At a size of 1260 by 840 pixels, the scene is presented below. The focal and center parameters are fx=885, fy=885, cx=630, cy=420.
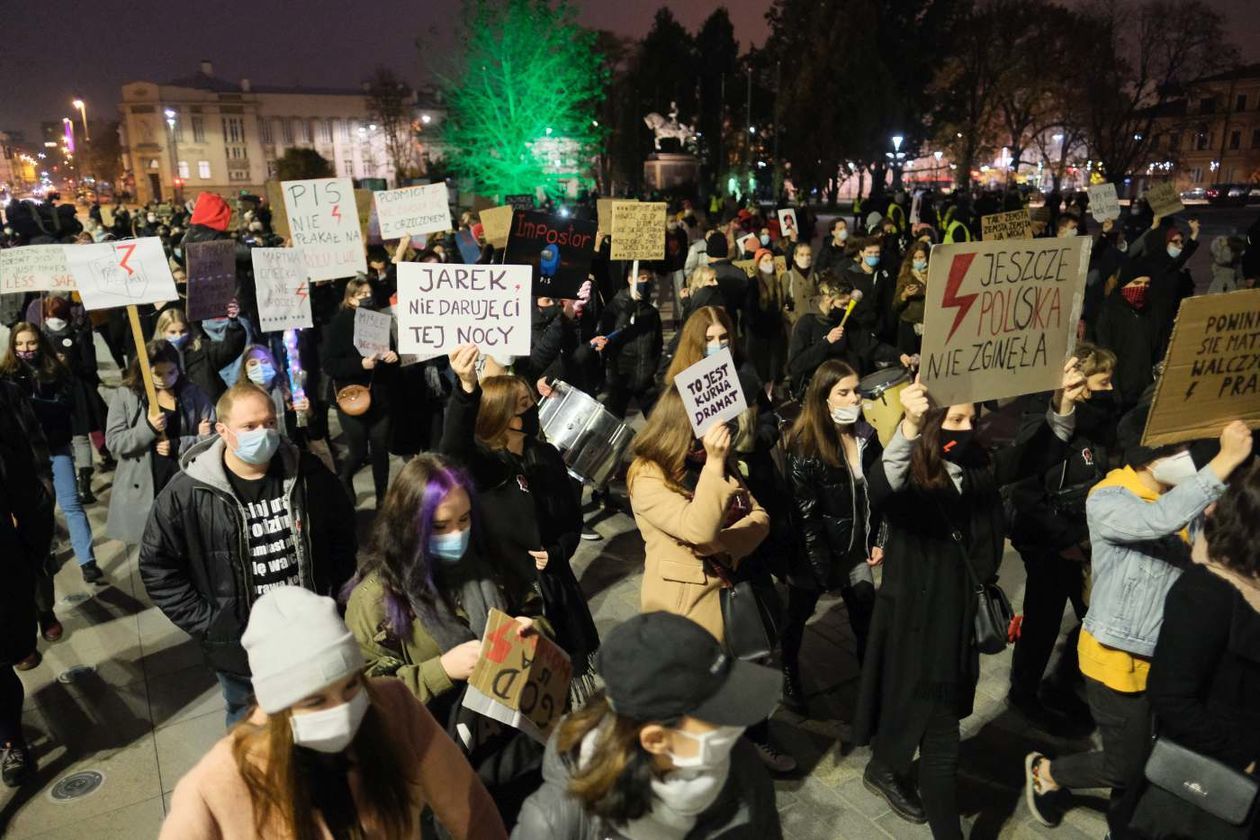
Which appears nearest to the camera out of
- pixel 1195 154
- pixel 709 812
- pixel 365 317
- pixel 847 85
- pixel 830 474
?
pixel 709 812

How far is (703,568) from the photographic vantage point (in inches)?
147

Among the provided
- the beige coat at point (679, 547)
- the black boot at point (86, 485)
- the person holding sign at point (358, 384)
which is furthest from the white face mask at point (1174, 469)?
the black boot at point (86, 485)

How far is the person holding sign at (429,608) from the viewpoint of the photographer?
2.97m

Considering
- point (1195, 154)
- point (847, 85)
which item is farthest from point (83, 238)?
point (1195, 154)

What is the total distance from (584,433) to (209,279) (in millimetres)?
3830

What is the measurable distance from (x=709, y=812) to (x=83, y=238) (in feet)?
47.8

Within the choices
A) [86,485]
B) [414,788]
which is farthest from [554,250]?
[414,788]

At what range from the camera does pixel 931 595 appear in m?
3.67

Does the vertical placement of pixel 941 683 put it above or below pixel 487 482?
below

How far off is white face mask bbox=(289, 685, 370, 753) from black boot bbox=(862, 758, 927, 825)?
9.31ft

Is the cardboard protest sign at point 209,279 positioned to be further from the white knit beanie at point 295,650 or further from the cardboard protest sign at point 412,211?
the white knit beanie at point 295,650

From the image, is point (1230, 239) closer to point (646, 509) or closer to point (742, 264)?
point (742, 264)

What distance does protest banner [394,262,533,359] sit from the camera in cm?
502

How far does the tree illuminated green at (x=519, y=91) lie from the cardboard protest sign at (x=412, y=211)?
29667 millimetres
